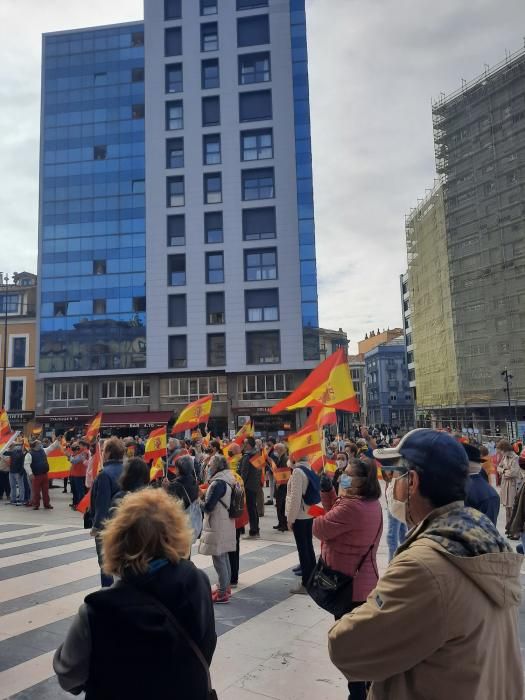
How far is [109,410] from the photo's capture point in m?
44.0

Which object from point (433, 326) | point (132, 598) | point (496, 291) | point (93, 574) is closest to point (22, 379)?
point (433, 326)

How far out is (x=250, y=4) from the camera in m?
47.3

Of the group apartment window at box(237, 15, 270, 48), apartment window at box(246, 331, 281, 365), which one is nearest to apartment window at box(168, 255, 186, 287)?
apartment window at box(246, 331, 281, 365)

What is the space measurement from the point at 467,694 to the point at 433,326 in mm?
44681

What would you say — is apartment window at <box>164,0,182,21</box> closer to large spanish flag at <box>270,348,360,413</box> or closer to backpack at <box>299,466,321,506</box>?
large spanish flag at <box>270,348,360,413</box>

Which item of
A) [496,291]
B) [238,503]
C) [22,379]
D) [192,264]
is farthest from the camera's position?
[22,379]

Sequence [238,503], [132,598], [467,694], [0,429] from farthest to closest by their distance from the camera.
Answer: [0,429], [238,503], [132,598], [467,694]

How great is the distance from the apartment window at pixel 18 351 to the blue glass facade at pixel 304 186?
26631 millimetres

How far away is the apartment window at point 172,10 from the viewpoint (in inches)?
1893

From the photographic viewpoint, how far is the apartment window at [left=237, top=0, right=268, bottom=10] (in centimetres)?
4700

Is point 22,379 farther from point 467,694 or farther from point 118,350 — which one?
point 467,694

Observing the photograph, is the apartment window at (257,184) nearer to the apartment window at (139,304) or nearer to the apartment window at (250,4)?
the apartment window at (139,304)

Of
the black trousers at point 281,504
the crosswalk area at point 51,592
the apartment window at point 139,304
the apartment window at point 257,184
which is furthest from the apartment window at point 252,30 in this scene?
the crosswalk area at point 51,592

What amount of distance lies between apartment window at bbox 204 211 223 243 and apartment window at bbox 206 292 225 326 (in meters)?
4.77
